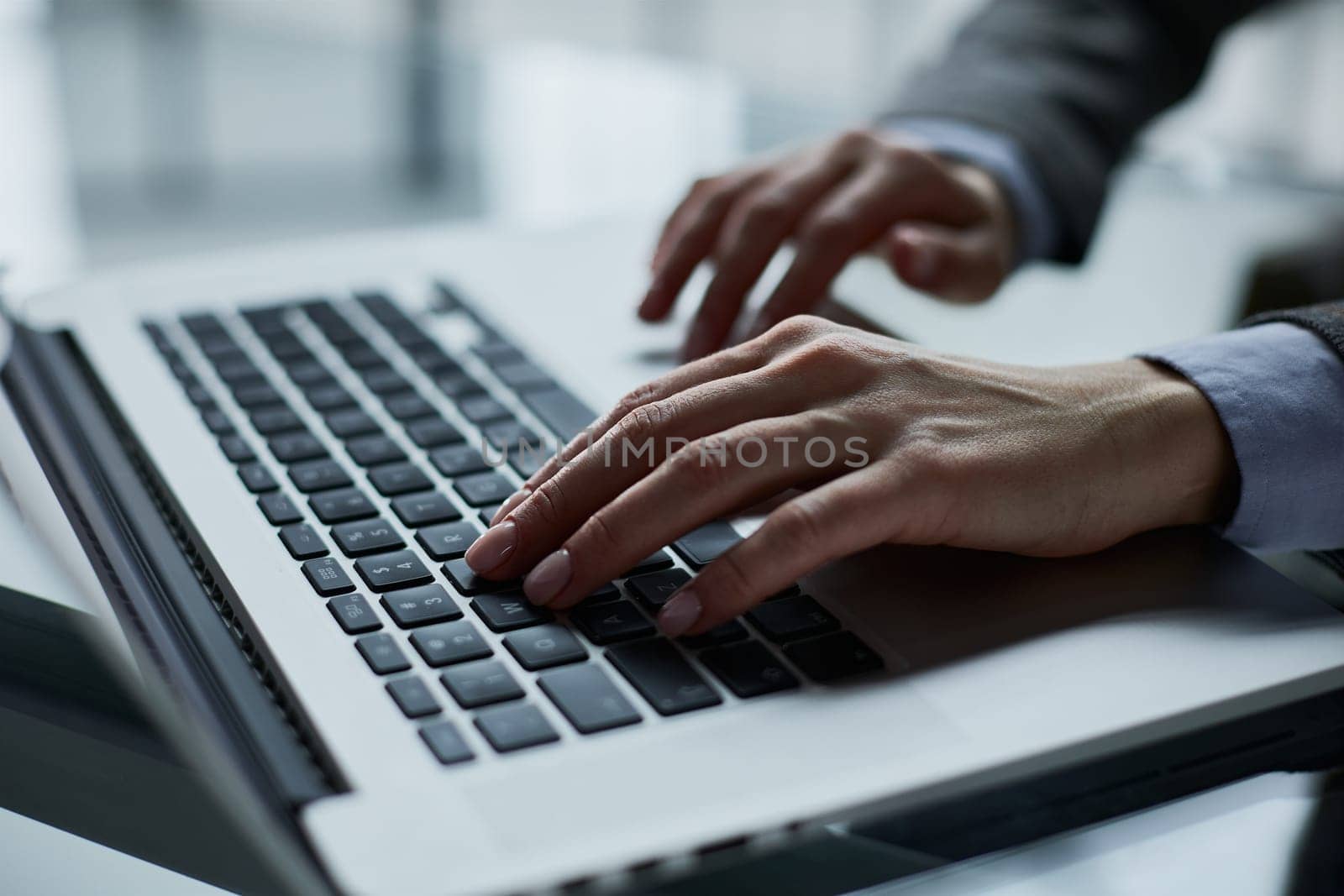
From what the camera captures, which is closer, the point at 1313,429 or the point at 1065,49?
the point at 1313,429

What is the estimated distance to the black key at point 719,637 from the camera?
1.58ft

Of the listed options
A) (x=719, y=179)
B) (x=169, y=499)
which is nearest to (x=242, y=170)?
(x=719, y=179)

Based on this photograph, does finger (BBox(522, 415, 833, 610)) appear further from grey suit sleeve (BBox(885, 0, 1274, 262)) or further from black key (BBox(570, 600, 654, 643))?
grey suit sleeve (BBox(885, 0, 1274, 262))

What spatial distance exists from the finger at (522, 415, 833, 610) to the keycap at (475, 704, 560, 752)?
7 centimetres

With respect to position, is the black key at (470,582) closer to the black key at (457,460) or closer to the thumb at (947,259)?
the black key at (457,460)

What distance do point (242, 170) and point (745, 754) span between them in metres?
2.00

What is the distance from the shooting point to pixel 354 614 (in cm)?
49

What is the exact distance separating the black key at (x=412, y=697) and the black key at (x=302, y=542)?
0.36 feet

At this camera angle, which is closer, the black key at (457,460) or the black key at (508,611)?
the black key at (508,611)

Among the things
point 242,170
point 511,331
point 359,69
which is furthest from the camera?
point 242,170

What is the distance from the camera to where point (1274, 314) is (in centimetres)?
63

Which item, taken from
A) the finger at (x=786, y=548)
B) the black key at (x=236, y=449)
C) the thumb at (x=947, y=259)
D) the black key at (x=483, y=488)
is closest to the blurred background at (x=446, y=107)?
the thumb at (x=947, y=259)

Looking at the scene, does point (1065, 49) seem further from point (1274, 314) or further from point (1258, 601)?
point (1258, 601)

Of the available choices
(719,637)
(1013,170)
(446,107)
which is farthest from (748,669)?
(446,107)
